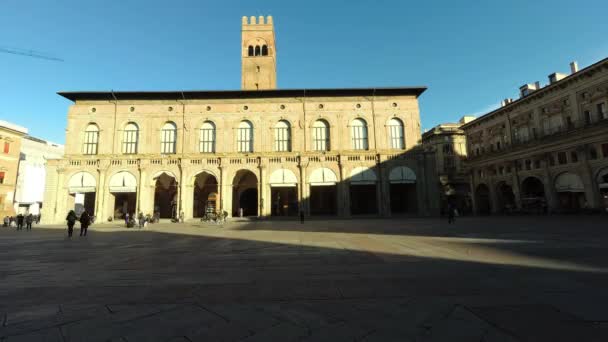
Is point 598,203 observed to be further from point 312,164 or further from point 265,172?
point 265,172

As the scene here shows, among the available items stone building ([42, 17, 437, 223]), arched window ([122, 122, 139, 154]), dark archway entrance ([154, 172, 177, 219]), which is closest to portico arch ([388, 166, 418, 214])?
stone building ([42, 17, 437, 223])

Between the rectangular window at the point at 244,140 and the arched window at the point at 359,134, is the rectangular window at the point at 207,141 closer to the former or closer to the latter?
the rectangular window at the point at 244,140

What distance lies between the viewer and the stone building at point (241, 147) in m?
30.6

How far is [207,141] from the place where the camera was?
32906mm

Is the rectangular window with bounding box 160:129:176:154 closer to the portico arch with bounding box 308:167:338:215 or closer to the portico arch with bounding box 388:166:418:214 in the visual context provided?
the portico arch with bounding box 308:167:338:215

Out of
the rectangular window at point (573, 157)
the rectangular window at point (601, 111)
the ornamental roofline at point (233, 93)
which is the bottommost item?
the rectangular window at point (573, 157)

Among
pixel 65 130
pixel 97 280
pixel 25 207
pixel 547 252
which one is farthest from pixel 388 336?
pixel 25 207

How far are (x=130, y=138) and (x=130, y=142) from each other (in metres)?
0.51

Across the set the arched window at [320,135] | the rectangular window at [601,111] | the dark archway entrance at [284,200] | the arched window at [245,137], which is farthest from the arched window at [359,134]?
the rectangular window at [601,111]

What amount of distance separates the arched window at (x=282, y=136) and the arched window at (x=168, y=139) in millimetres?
12633

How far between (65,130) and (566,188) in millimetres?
61504

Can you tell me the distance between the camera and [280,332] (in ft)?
9.23

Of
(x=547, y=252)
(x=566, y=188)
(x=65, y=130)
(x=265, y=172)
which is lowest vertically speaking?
(x=547, y=252)

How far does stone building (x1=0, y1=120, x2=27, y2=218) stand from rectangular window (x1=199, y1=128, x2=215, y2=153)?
3336 cm
